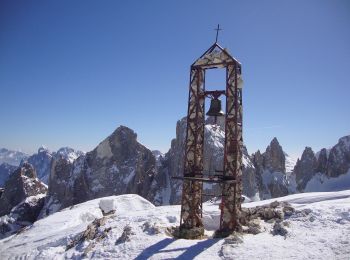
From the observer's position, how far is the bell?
17688mm

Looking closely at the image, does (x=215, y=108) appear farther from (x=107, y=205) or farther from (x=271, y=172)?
(x=271, y=172)

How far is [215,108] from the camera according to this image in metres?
17.9

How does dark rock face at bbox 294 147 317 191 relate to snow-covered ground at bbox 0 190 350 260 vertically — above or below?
above

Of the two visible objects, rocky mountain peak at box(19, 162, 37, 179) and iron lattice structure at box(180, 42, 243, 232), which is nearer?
iron lattice structure at box(180, 42, 243, 232)

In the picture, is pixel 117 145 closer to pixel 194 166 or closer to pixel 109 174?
pixel 109 174

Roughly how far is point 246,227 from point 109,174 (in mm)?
109879

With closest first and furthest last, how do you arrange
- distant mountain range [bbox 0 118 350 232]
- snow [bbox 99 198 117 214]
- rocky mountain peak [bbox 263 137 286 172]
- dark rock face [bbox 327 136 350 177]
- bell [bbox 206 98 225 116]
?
bell [bbox 206 98 225 116], snow [bbox 99 198 117 214], distant mountain range [bbox 0 118 350 232], dark rock face [bbox 327 136 350 177], rocky mountain peak [bbox 263 137 286 172]

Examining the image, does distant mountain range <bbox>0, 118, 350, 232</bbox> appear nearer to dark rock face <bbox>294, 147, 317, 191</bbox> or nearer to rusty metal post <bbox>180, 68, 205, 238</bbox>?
dark rock face <bbox>294, 147, 317, 191</bbox>

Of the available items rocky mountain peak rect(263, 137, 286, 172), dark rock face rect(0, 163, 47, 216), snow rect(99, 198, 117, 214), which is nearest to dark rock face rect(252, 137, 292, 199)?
rocky mountain peak rect(263, 137, 286, 172)

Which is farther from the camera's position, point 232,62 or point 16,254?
point 16,254

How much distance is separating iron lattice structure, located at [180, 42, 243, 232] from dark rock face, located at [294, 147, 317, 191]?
434 feet

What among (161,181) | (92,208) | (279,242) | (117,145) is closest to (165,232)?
(279,242)

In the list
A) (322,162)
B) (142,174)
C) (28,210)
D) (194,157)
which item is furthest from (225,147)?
(322,162)

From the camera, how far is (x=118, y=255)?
1452 cm
